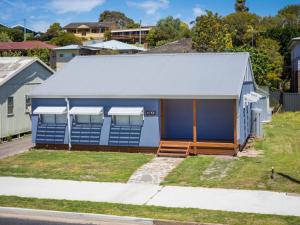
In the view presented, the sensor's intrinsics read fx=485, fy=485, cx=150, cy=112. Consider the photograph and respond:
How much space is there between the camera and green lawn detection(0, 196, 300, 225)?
39.2 feet

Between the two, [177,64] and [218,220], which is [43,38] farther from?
[218,220]

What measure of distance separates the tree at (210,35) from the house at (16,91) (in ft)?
79.7

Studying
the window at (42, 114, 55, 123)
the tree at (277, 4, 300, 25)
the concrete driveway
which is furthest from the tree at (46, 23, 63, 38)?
the window at (42, 114, 55, 123)

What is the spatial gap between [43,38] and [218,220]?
4005 inches

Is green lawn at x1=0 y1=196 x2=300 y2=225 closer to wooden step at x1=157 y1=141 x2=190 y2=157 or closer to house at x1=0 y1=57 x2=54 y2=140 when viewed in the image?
wooden step at x1=157 y1=141 x2=190 y2=157

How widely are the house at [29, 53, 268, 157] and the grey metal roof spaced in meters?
0.04

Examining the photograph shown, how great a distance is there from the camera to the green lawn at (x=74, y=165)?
57.2ft

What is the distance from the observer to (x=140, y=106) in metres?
21.3

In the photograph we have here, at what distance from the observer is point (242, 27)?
7275 cm

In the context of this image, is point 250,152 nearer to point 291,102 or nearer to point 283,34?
point 291,102

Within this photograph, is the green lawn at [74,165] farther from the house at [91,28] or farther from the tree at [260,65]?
the house at [91,28]

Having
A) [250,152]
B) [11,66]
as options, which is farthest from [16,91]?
[250,152]

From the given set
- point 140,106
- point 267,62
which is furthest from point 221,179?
point 267,62

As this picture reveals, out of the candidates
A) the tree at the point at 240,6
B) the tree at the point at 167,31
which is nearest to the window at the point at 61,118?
the tree at the point at 167,31
